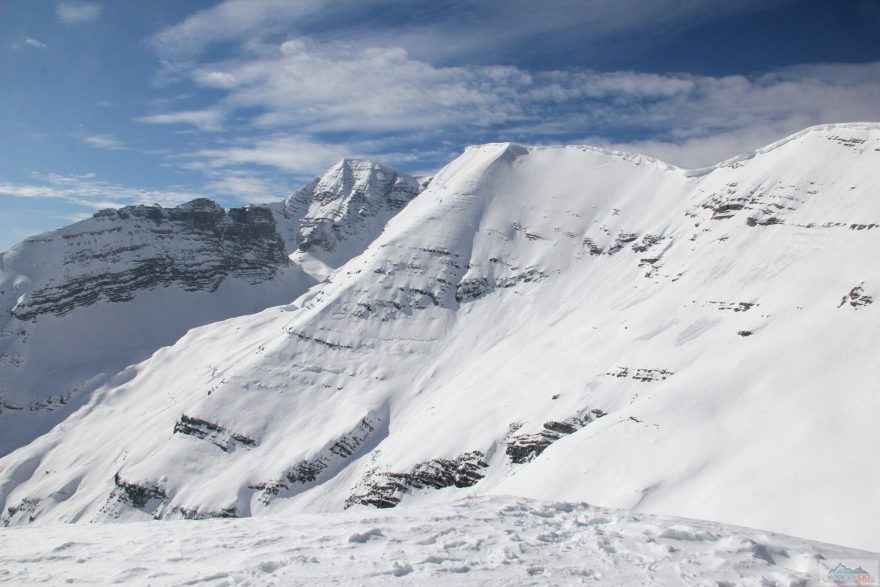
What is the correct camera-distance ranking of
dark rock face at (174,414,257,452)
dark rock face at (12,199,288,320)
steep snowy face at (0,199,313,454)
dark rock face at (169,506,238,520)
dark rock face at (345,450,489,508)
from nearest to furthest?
dark rock face at (345,450,489,508), dark rock face at (169,506,238,520), dark rock face at (174,414,257,452), steep snowy face at (0,199,313,454), dark rock face at (12,199,288,320)

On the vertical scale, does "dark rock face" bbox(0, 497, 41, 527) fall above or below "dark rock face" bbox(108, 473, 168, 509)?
below

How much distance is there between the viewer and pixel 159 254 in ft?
519

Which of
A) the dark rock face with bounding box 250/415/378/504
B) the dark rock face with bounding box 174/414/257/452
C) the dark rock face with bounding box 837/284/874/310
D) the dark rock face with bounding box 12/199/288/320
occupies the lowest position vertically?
the dark rock face with bounding box 250/415/378/504

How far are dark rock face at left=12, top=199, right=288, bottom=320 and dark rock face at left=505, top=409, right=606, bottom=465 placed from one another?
438 feet

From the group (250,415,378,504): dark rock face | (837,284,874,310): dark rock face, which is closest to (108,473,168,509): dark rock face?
(250,415,378,504): dark rock face

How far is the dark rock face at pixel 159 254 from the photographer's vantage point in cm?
14550

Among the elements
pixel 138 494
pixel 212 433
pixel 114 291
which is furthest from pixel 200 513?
pixel 114 291

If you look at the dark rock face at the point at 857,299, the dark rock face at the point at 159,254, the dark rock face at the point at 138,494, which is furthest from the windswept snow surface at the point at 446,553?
the dark rock face at the point at 159,254

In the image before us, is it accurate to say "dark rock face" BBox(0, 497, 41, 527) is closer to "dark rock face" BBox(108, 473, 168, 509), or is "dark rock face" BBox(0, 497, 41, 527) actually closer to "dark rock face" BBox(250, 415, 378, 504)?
"dark rock face" BBox(108, 473, 168, 509)

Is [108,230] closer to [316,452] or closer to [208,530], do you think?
[316,452]

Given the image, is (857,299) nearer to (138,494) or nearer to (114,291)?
(138,494)

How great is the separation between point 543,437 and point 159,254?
14802cm

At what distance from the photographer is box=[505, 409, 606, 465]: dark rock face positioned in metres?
45.6

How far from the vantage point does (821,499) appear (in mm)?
25422
